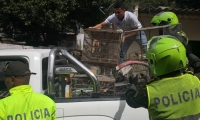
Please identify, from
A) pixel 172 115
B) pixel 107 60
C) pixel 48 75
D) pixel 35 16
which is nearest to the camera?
pixel 172 115

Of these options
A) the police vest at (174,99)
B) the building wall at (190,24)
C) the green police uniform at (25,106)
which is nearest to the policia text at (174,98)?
the police vest at (174,99)

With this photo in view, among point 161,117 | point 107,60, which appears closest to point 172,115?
point 161,117

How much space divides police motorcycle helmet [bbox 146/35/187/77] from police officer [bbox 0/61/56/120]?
90 centimetres

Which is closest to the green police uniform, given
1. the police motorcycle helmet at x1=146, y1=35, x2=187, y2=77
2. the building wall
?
the police motorcycle helmet at x1=146, y1=35, x2=187, y2=77

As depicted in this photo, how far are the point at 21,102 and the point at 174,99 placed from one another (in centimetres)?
115

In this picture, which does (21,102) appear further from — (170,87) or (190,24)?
(190,24)

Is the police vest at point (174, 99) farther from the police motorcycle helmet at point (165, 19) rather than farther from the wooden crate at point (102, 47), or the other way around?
the wooden crate at point (102, 47)

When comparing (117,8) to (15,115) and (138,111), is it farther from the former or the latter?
(15,115)

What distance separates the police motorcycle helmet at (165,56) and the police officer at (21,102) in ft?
2.94

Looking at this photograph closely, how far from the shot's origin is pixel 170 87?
2.57m

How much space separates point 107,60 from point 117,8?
4.13ft

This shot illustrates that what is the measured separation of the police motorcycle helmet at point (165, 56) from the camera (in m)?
2.55

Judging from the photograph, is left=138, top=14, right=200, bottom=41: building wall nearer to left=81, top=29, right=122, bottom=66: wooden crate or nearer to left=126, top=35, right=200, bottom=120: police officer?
left=81, top=29, right=122, bottom=66: wooden crate

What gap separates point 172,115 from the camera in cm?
253
